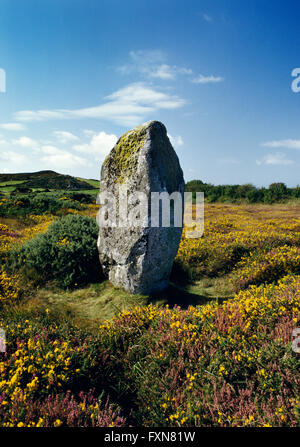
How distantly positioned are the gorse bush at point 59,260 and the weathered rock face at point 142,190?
1128 mm

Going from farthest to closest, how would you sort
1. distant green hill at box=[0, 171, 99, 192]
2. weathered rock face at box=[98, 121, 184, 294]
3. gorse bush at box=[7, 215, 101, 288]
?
distant green hill at box=[0, 171, 99, 192], gorse bush at box=[7, 215, 101, 288], weathered rock face at box=[98, 121, 184, 294]

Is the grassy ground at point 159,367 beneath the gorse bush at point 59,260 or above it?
beneath

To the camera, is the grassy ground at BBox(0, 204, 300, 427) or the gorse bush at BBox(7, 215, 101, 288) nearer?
the grassy ground at BBox(0, 204, 300, 427)

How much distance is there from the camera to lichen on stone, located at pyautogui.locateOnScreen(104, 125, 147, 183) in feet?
23.1

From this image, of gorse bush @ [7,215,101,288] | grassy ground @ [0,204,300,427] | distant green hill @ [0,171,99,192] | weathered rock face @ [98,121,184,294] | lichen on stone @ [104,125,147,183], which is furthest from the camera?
distant green hill @ [0,171,99,192]

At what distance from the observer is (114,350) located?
15.8 feet

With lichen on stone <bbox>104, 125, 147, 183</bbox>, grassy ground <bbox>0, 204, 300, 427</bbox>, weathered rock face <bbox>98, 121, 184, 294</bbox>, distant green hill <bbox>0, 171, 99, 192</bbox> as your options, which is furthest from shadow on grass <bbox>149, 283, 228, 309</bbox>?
distant green hill <bbox>0, 171, 99, 192</bbox>

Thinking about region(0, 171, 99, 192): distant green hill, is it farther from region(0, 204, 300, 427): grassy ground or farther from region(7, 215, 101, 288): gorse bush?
region(0, 204, 300, 427): grassy ground

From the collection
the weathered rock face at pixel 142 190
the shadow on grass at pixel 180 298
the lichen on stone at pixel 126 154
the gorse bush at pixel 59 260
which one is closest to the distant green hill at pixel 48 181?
the gorse bush at pixel 59 260

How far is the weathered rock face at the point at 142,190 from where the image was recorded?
682 cm

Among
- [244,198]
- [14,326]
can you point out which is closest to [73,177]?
[244,198]

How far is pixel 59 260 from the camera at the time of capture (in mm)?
8719

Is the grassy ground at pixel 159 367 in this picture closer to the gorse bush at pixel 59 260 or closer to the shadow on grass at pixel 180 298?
the shadow on grass at pixel 180 298
